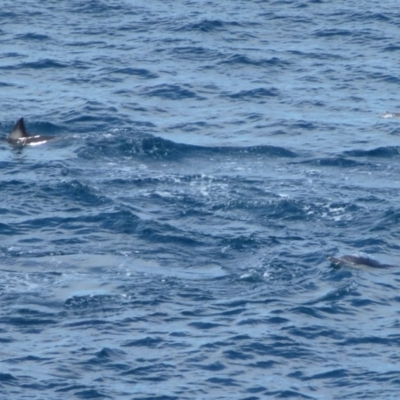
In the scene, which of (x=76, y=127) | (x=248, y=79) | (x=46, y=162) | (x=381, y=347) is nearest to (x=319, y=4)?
(x=248, y=79)

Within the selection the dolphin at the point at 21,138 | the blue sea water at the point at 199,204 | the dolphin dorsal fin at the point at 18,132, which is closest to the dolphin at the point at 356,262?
the blue sea water at the point at 199,204

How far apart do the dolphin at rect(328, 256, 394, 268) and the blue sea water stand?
0.24 metres

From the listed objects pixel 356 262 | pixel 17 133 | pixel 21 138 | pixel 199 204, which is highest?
pixel 17 133

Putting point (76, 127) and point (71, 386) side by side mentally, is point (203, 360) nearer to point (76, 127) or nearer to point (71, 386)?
point (71, 386)

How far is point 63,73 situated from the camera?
53.1 m

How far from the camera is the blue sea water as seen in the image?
28.2 metres

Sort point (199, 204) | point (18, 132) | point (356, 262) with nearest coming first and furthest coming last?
point (356, 262) < point (199, 204) < point (18, 132)

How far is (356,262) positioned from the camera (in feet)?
110

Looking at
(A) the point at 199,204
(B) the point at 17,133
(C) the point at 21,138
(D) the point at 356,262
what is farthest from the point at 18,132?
(D) the point at 356,262

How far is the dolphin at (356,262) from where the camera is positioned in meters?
33.5

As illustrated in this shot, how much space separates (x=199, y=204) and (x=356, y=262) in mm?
6391

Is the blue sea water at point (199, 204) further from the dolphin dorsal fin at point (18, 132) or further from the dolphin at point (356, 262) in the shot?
the dolphin dorsal fin at point (18, 132)

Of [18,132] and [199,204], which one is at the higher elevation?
[18,132]

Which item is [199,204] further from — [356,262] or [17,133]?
[17,133]
